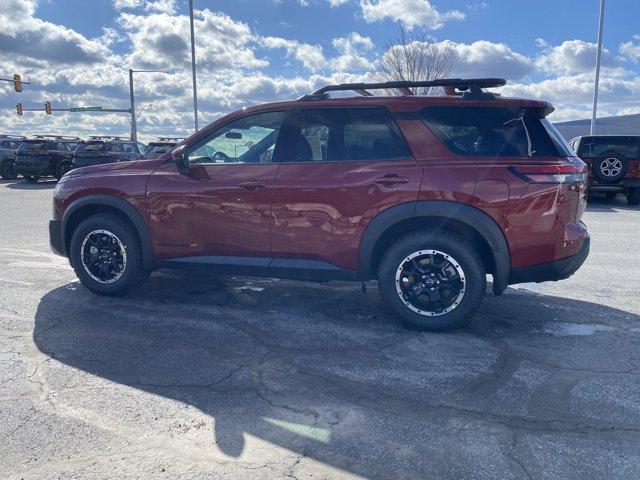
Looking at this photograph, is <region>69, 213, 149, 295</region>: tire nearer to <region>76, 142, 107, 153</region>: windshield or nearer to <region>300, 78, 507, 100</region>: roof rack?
<region>300, 78, 507, 100</region>: roof rack

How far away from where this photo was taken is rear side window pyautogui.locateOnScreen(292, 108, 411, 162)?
14.0ft

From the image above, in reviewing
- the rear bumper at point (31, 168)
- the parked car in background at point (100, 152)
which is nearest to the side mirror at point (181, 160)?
the parked car in background at point (100, 152)

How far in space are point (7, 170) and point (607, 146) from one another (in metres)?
21.7

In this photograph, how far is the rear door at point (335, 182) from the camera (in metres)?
4.16

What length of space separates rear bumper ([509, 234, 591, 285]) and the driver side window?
2.29m

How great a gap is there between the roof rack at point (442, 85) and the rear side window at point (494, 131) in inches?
7.1

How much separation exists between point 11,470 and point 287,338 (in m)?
2.06

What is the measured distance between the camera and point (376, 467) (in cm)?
245

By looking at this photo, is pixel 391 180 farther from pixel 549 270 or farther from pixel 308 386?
pixel 308 386

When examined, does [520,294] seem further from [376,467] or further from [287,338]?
[376,467]

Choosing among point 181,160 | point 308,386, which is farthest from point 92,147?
point 308,386

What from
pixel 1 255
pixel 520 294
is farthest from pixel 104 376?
pixel 1 255

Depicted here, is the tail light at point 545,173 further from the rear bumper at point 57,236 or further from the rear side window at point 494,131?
the rear bumper at point 57,236

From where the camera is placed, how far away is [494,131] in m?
4.09
